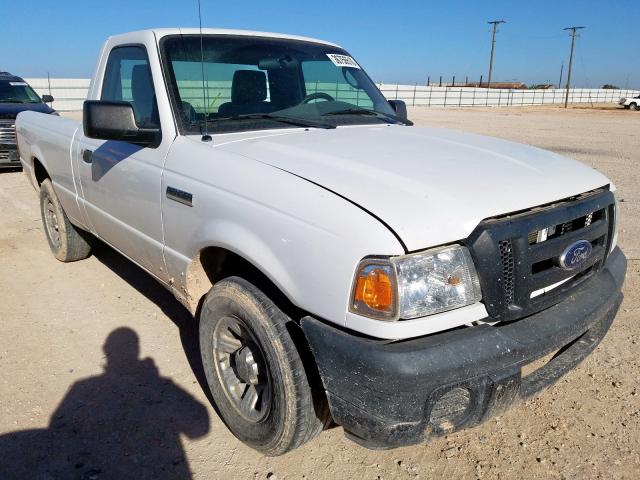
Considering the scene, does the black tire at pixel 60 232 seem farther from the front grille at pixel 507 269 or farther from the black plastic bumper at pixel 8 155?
the black plastic bumper at pixel 8 155

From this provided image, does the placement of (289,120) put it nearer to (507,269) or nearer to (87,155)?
(87,155)

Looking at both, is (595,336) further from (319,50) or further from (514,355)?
(319,50)

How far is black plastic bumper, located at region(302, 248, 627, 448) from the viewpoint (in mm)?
1837

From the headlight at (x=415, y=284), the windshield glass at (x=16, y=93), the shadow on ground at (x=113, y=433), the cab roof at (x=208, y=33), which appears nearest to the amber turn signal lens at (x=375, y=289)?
the headlight at (x=415, y=284)

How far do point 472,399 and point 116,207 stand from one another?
252cm

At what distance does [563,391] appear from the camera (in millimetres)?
3047

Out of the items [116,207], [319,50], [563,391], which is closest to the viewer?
[563,391]

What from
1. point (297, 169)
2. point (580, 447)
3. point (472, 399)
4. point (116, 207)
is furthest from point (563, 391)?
point (116, 207)

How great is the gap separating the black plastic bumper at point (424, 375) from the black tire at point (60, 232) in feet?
12.2

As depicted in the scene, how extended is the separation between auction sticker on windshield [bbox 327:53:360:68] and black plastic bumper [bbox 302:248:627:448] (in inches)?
95.8

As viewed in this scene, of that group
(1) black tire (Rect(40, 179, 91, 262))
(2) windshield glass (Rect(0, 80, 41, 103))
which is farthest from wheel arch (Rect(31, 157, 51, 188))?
(2) windshield glass (Rect(0, 80, 41, 103))

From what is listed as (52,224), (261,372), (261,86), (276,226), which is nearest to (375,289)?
(276,226)

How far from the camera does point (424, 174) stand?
2229 mm

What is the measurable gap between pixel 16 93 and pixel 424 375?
1173 centimetres
